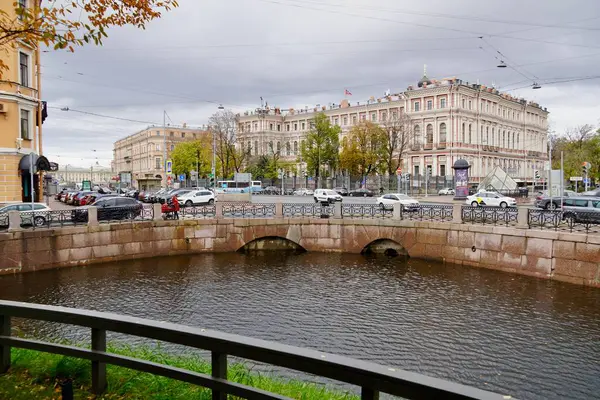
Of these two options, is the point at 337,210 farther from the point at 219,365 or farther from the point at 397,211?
the point at 219,365

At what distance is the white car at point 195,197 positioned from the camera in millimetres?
42219

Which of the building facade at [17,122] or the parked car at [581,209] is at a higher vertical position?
the building facade at [17,122]

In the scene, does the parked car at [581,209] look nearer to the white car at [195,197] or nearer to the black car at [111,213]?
the black car at [111,213]

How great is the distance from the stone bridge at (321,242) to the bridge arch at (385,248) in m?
0.06

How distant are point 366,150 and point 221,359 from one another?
219 ft

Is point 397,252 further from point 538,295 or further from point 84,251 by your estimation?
point 84,251

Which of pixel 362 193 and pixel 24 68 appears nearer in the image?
pixel 24 68

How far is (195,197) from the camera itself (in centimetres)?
4303

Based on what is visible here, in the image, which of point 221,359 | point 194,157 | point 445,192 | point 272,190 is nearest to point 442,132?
point 445,192

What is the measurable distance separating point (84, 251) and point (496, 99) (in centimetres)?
8031

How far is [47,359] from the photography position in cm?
559

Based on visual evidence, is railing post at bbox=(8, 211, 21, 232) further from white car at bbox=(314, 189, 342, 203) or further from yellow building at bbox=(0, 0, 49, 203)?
white car at bbox=(314, 189, 342, 203)

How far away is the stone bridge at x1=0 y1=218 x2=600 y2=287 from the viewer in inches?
750

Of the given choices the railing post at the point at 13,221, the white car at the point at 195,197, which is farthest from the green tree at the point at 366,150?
the railing post at the point at 13,221
